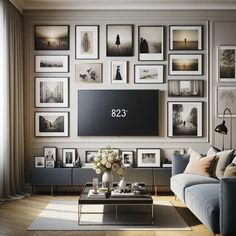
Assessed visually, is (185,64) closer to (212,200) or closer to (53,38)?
(53,38)

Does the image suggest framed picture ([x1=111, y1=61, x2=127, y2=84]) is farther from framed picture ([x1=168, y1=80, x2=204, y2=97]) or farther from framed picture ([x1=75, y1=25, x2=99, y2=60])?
framed picture ([x1=168, y1=80, x2=204, y2=97])

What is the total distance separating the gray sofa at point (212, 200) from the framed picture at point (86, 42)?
8.58 ft

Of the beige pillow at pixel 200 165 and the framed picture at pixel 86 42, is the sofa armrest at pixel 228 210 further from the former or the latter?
the framed picture at pixel 86 42

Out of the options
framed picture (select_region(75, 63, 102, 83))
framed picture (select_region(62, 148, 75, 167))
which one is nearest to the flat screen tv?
framed picture (select_region(75, 63, 102, 83))

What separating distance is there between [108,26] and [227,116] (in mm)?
2420

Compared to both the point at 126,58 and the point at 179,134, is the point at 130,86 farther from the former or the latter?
the point at 179,134

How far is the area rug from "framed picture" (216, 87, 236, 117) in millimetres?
1936

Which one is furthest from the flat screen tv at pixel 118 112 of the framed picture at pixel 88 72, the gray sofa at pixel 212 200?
the gray sofa at pixel 212 200

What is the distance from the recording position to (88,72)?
6.64 meters

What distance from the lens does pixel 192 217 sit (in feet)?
16.3

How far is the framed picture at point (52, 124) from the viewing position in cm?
663

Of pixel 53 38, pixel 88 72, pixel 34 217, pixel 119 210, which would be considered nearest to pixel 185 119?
pixel 88 72

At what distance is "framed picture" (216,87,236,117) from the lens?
6629 millimetres

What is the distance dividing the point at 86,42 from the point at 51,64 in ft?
2.20
